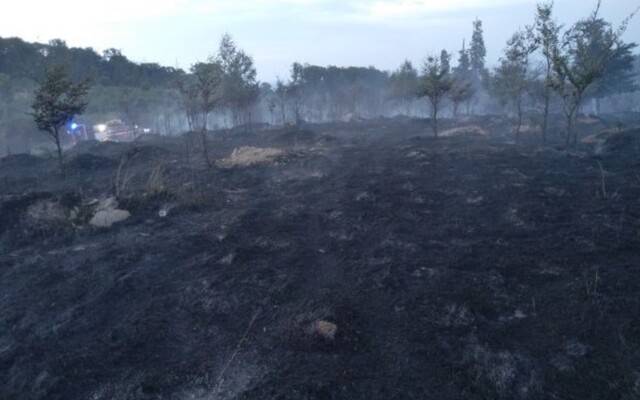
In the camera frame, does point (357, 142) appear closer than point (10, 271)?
No

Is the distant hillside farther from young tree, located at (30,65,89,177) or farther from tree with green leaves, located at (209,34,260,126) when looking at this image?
young tree, located at (30,65,89,177)

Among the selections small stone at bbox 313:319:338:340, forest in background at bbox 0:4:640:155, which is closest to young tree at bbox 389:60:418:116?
forest in background at bbox 0:4:640:155

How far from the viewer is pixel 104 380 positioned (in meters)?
6.18

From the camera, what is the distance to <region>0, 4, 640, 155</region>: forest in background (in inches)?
912

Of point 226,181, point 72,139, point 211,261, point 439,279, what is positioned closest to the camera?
point 439,279

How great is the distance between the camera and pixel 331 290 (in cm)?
840

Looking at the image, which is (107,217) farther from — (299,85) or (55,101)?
(299,85)

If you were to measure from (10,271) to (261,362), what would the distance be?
7418 mm

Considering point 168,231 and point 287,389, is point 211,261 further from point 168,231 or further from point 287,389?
point 287,389

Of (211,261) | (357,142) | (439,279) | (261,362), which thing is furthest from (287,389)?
(357,142)

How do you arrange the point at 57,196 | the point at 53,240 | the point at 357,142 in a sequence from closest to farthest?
the point at 53,240 < the point at 57,196 < the point at 357,142

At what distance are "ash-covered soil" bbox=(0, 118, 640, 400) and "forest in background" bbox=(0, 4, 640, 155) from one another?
786 centimetres

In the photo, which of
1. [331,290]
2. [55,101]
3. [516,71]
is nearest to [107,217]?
[55,101]

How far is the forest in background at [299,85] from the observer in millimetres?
23156
